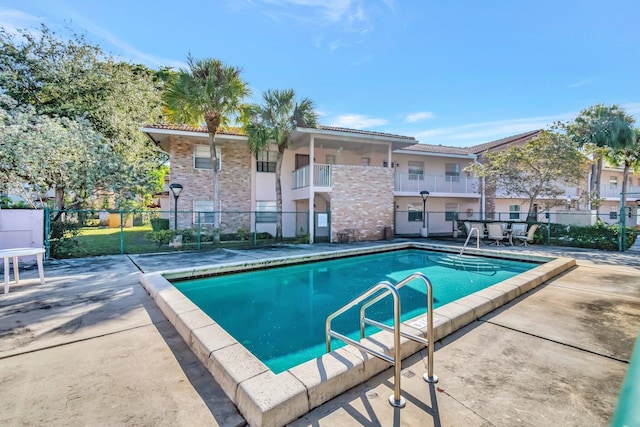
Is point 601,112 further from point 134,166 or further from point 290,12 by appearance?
point 134,166

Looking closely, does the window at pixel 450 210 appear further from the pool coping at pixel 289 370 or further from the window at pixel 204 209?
the pool coping at pixel 289 370

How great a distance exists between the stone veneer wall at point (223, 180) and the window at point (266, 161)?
502 mm

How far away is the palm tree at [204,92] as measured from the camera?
12562 millimetres

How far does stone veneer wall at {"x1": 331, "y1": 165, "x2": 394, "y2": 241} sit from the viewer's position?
15039 millimetres

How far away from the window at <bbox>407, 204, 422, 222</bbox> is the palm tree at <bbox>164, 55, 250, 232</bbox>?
39.9ft

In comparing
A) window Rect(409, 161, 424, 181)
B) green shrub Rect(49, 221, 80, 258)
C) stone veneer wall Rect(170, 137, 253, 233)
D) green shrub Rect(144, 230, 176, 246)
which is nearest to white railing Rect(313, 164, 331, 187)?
stone veneer wall Rect(170, 137, 253, 233)

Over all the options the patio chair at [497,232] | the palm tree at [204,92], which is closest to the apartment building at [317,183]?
the palm tree at [204,92]

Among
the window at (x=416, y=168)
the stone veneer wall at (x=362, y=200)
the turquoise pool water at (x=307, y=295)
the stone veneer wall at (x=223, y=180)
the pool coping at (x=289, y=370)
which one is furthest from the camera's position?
the window at (x=416, y=168)

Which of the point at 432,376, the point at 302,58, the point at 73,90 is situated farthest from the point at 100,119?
the point at 432,376

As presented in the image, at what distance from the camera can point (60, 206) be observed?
476 inches

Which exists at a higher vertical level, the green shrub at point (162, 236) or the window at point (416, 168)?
the window at point (416, 168)

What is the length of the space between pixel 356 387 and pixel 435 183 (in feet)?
57.9

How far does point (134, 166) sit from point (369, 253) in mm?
11131

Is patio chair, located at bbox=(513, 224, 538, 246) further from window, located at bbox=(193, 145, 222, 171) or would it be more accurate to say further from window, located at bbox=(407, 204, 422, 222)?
window, located at bbox=(193, 145, 222, 171)
